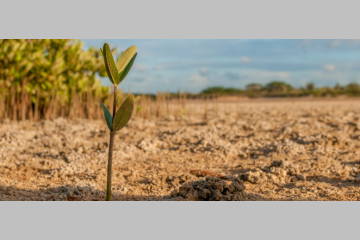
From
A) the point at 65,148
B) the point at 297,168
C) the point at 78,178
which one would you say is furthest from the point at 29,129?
the point at 297,168

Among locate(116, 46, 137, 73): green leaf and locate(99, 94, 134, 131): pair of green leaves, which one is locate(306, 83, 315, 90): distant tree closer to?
locate(116, 46, 137, 73): green leaf

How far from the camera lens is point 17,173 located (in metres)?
2.46

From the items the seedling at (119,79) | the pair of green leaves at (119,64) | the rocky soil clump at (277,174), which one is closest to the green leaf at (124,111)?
the seedling at (119,79)

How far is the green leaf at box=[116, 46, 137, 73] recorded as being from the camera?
5.42ft

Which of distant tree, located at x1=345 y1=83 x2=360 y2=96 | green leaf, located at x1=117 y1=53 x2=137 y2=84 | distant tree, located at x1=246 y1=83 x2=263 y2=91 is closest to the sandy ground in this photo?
green leaf, located at x1=117 y1=53 x2=137 y2=84

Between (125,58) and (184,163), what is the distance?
1.28 meters

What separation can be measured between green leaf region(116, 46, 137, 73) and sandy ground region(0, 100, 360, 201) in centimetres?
74

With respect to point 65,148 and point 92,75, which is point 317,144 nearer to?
point 65,148

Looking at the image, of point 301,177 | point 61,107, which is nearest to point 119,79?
point 301,177

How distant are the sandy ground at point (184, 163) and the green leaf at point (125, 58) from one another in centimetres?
74

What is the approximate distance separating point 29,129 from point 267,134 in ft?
9.10

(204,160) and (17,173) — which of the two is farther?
(204,160)

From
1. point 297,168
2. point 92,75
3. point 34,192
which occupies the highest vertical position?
point 92,75

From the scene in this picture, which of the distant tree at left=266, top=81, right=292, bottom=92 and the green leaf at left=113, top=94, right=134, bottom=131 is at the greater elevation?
the distant tree at left=266, top=81, right=292, bottom=92
